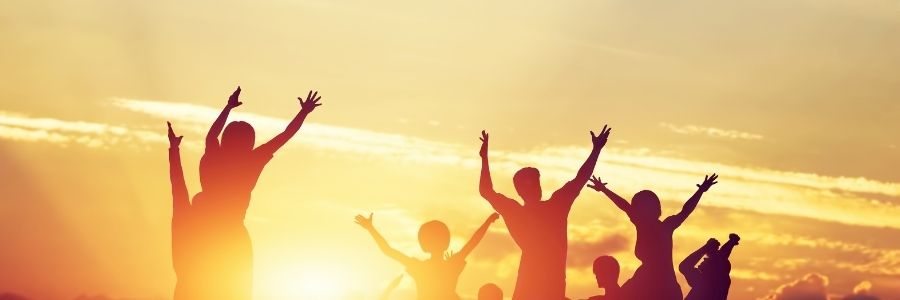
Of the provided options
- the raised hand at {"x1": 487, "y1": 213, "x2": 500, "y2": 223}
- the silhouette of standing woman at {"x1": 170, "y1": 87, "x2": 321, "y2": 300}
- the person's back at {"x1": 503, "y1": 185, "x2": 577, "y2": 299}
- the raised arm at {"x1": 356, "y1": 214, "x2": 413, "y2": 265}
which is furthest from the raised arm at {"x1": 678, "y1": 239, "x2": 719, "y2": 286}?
the silhouette of standing woman at {"x1": 170, "y1": 87, "x2": 321, "y2": 300}

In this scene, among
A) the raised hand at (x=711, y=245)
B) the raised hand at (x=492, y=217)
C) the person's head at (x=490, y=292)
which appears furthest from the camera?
the raised hand at (x=711, y=245)

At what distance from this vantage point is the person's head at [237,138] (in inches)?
830

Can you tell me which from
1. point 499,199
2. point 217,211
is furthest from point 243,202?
point 499,199

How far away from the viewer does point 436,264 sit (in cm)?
2331

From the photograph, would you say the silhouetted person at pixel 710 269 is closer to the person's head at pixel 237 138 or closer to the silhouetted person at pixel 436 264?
the silhouetted person at pixel 436 264

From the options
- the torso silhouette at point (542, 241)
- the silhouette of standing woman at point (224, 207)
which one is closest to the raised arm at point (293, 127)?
the silhouette of standing woman at point (224, 207)

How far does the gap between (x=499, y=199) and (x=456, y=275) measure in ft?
5.24

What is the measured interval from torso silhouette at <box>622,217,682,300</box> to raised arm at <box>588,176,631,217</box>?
21 cm

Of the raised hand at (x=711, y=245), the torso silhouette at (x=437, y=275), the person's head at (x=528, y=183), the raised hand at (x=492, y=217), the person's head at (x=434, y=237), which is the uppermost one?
the person's head at (x=528, y=183)

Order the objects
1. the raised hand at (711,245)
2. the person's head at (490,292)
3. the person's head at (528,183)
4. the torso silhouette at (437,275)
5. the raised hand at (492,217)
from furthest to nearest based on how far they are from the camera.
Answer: the raised hand at (711,245) → the person's head at (528,183) → the raised hand at (492,217) → the torso silhouette at (437,275) → the person's head at (490,292)

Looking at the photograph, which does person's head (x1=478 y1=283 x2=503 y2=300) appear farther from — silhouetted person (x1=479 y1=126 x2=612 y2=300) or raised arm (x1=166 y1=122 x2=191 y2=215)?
raised arm (x1=166 y1=122 x2=191 y2=215)

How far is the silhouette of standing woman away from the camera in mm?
21062

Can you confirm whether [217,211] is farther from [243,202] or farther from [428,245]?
[428,245]

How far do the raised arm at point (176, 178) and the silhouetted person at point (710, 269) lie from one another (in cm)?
861
